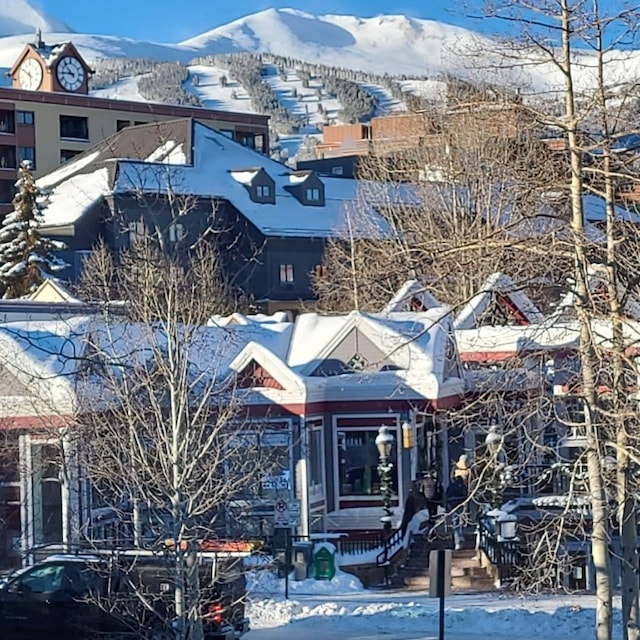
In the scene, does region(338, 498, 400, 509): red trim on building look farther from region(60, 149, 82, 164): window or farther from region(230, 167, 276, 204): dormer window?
region(60, 149, 82, 164): window

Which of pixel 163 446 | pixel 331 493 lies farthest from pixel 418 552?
pixel 163 446

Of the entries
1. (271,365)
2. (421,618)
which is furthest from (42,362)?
(421,618)

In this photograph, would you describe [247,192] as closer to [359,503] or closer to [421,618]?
[359,503]

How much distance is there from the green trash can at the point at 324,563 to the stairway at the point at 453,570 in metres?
1.30

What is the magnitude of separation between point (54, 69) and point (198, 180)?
31453 millimetres

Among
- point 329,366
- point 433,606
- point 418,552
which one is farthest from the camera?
point 329,366

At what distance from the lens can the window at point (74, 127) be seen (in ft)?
276

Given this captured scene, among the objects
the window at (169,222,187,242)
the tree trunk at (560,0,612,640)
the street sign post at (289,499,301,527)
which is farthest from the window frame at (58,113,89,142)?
the tree trunk at (560,0,612,640)

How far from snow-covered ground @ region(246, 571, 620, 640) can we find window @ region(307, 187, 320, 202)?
149ft

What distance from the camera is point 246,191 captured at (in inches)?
2542

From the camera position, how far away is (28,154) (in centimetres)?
8106

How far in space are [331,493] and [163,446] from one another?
11994mm

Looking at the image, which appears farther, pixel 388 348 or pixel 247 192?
pixel 247 192

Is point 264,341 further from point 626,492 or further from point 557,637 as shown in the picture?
point 626,492
